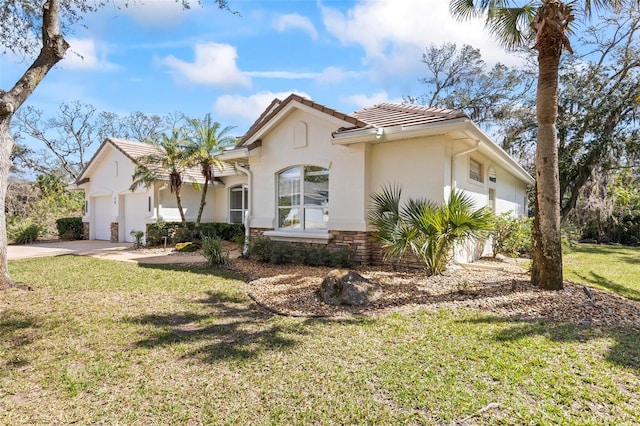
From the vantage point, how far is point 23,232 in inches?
782

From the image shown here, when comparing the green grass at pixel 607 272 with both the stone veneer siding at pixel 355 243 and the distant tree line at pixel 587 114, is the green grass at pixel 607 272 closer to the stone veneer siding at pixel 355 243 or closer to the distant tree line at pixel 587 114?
the stone veneer siding at pixel 355 243

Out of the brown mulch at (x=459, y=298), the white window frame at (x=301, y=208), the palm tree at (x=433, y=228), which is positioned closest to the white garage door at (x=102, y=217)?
the white window frame at (x=301, y=208)

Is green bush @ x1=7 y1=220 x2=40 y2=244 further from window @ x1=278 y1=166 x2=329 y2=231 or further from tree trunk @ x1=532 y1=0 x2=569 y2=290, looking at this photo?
tree trunk @ x1=532 y1=0 x2=569 y2=290

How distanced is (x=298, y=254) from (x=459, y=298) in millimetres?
4903

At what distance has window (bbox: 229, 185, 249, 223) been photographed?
20.4 m

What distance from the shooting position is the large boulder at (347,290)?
21.6 ft

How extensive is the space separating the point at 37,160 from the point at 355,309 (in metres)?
38.9

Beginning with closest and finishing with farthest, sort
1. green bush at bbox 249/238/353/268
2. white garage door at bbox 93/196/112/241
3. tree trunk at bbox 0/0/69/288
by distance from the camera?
tree trunk at bbox 0/0/69/288 → green bush at bbox 249/238/353/268 → white garage door at bbox 93/196/112/241

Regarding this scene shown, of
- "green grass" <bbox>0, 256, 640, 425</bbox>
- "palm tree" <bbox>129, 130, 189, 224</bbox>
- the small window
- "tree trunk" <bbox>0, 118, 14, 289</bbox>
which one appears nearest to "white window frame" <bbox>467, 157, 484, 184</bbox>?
the small window

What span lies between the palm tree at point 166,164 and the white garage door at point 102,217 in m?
5.02

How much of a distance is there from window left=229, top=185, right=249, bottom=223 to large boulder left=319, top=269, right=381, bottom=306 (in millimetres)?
14171

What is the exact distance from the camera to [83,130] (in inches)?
1490

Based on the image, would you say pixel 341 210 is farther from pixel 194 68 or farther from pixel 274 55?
pixel 194 68

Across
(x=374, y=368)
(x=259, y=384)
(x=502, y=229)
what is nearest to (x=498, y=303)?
(x=374, y=368)
